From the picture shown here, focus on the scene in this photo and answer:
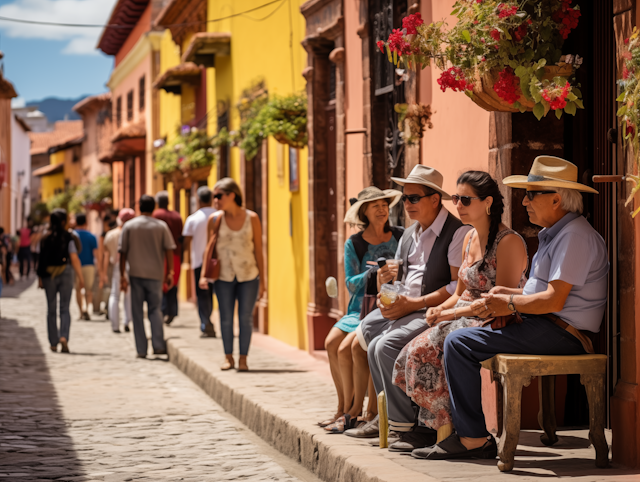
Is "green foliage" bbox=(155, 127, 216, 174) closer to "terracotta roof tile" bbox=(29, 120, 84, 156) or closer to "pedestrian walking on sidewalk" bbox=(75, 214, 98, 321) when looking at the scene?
"pedestrian walking on sidewalk" bbox=(75, 214, 98, 321)

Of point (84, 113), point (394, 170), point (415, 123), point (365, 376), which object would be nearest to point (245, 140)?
point (394, 170)

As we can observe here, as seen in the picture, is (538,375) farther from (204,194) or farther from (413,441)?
(204,194)

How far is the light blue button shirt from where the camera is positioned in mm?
5062

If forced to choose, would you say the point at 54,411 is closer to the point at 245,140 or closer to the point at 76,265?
the point at 76,265

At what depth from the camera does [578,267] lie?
5.06 metres

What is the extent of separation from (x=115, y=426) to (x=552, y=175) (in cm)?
427

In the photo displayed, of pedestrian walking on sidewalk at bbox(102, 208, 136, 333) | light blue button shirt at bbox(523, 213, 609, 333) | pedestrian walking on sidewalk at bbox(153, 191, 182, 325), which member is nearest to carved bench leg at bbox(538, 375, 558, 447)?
light blue button shirt at bbox(523, 213, 609, 333)

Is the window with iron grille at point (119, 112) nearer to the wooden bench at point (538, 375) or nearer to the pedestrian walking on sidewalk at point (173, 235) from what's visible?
the pedestrian walking on sidewalk at point (173, 235)

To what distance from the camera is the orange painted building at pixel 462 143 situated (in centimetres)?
528

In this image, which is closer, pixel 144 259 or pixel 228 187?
pixel 228 187

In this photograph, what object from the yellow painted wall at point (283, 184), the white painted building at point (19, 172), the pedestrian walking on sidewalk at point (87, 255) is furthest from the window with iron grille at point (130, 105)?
the white painted building at point (19, 172)

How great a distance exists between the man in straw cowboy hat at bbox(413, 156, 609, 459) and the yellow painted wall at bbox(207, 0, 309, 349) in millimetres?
6901

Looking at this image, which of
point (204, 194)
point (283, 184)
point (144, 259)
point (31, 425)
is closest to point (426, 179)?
point (31, 425)

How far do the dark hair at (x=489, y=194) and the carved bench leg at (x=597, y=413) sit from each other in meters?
0.89
